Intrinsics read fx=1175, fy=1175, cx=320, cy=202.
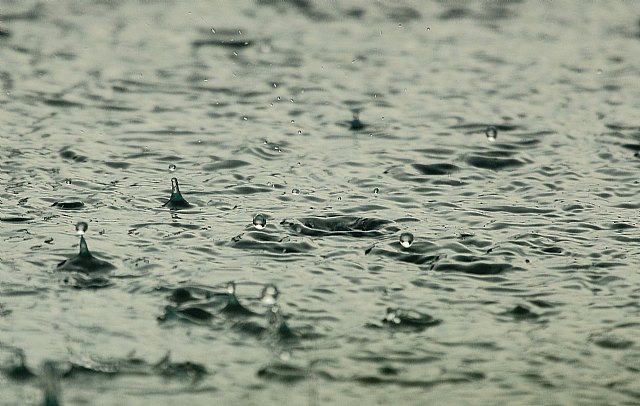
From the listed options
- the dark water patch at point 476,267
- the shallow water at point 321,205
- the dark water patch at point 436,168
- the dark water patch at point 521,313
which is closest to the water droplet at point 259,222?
the shallow water at point 321,205

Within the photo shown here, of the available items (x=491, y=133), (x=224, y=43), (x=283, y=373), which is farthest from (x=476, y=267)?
(x=224, y=43)

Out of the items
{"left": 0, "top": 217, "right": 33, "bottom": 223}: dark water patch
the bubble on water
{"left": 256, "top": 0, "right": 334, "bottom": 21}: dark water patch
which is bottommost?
the bubble on water

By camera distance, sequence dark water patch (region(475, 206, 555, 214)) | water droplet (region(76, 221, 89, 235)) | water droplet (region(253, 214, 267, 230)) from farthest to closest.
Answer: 1. dark water patch (region(475, 206, 555, 214))
2. water droplet (region(253, 214, 267, 230))
3. water droplet (region(76, 221, 89, 235))

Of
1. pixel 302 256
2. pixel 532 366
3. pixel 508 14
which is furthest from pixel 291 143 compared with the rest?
pixel 508 14

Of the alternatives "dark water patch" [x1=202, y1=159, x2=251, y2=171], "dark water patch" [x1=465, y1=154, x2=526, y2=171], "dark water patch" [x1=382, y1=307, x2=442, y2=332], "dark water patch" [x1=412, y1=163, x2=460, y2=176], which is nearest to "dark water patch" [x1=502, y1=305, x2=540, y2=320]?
"dark water patch" [x1=382, y1=307, x2=442, y2=332]

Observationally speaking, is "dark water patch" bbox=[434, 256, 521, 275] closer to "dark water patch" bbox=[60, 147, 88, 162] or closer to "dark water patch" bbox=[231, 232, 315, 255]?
"dark water patch" bbox=[231, 232, 315, 255]

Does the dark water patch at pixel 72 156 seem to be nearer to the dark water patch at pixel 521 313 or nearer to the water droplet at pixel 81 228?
the water droplet at pixel 81 228

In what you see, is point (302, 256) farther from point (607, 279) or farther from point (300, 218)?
point (607, 279)
